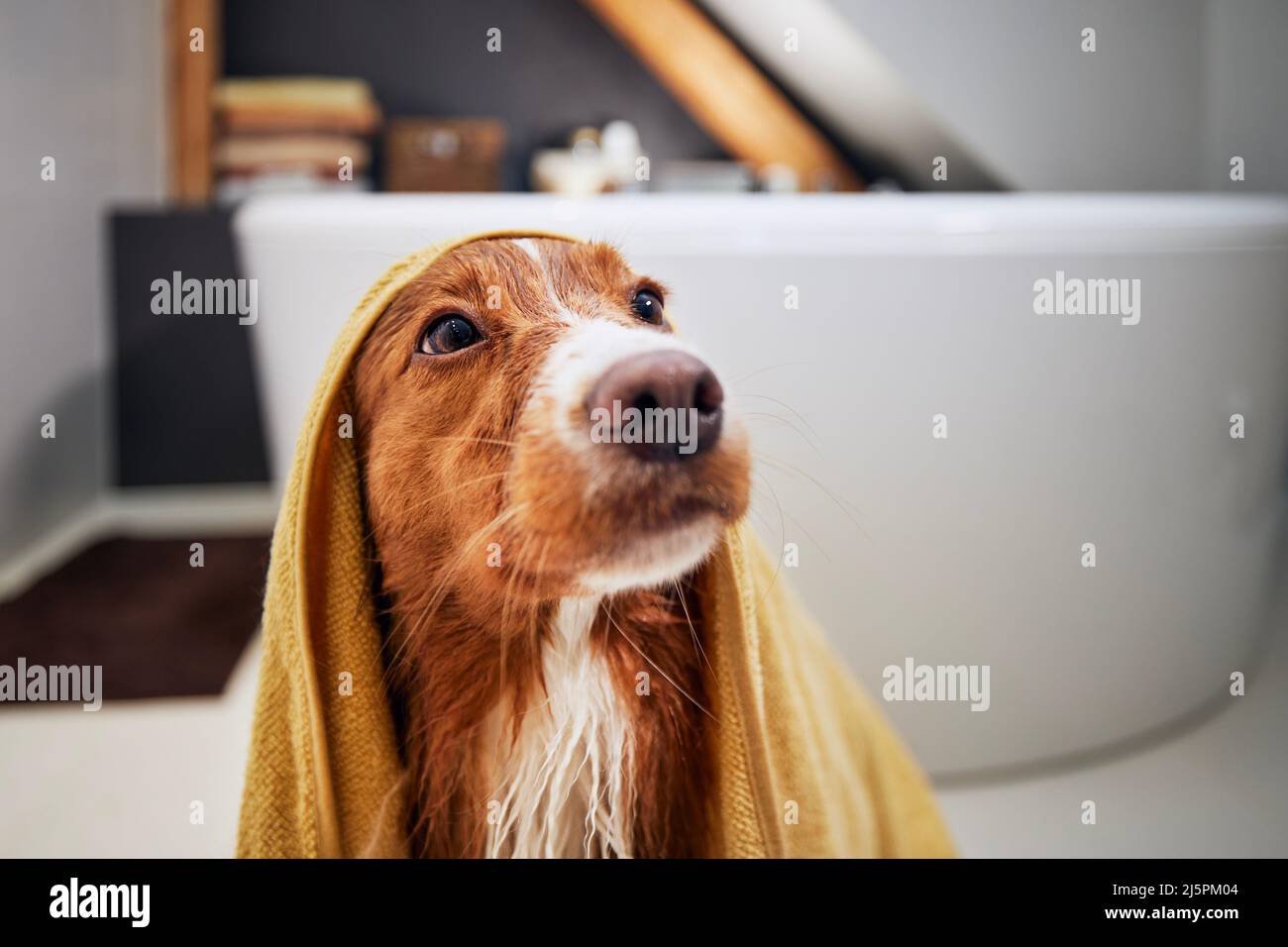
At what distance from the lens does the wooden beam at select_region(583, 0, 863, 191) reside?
2.33m

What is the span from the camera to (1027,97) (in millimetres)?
1310

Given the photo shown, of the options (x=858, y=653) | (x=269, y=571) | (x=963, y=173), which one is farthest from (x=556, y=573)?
(x=963, y=173)

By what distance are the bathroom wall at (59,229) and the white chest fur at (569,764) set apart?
1.56 m

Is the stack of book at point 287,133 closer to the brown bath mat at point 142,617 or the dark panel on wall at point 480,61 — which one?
the dark panel on wall at point 480,61

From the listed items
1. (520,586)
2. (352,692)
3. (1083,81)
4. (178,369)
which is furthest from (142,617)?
(1083,81)

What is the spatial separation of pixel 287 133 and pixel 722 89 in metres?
1.15

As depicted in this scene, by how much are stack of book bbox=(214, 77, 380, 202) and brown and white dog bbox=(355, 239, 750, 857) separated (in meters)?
2.04

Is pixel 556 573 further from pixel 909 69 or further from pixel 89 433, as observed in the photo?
pixel 89 433

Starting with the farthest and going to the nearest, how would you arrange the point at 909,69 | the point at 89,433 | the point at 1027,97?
the point at 89,433, the point at 909,69, the point at 1027,97

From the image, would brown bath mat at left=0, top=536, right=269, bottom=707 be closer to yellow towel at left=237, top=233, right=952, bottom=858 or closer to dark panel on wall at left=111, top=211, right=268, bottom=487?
dark panel on wall at left=111, top=211, right=268, bottom=487

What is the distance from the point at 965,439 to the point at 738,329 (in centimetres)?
31

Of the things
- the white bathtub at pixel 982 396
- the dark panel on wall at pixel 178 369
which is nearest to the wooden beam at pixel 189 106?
the dark panel on wall at pixel 178 369

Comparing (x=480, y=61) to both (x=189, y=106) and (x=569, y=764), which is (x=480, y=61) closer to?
(x=189, y=106)

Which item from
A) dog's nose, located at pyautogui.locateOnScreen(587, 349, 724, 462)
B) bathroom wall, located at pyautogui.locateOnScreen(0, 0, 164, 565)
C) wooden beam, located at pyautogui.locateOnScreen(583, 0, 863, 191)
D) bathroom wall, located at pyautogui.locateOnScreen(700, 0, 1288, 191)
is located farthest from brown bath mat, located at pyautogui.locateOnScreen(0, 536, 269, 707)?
wooden beam, located at pyautogui.locateOnScreen(583, 0, 863, 191)
